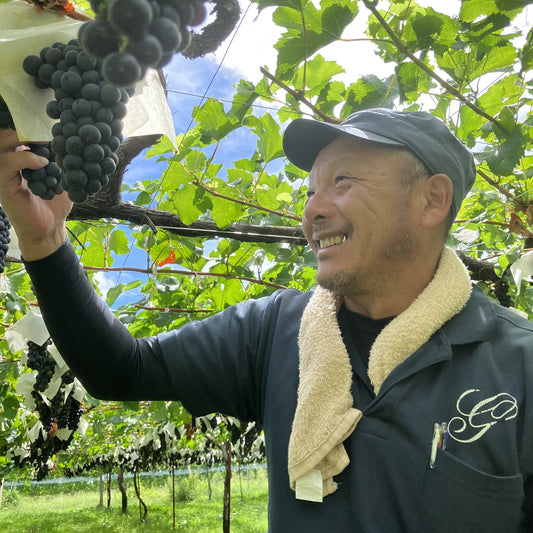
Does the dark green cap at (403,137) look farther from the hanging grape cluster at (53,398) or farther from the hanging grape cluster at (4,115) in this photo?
the hanging grape cluster at (53,398)

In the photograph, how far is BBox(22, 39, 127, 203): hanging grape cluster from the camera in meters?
0.57

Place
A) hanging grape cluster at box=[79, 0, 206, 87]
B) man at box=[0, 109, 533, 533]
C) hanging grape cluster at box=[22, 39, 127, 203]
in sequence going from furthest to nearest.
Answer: man at box=[0, 109, 533, 533] < hanging grape cluster at box=[22, 39, 127, 203] < hanging grape cluster at box=[79, 0, 206, 87]

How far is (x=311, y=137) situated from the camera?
148cm

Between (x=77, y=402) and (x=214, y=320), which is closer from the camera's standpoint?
(x=214, y=320)

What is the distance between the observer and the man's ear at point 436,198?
1.43 meters

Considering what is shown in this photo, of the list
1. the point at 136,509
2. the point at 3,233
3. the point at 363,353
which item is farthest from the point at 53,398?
the point at 136,509

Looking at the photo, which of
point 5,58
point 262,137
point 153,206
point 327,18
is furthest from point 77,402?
point 5,58

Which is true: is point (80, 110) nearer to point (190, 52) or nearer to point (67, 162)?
point (67, 162)

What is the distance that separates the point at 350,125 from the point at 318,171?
0.15 metres

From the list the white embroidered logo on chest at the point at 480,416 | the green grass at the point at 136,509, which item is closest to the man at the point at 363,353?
the white embroidered logo on chest at the point at 480,416

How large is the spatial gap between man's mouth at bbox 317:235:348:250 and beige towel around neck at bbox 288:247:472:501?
175mm

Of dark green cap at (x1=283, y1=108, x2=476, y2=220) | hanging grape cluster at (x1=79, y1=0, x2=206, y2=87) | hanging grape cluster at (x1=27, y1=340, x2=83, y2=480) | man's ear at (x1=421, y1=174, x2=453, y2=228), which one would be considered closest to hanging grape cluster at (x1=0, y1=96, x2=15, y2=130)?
hanging grape cluster at (x1=79, y1=0, x2=206, y2=87)

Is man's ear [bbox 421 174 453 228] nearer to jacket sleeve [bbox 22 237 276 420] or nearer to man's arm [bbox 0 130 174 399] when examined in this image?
jacket sleeve [bbox 22 237 276 420]

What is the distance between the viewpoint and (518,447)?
1.03 meters
